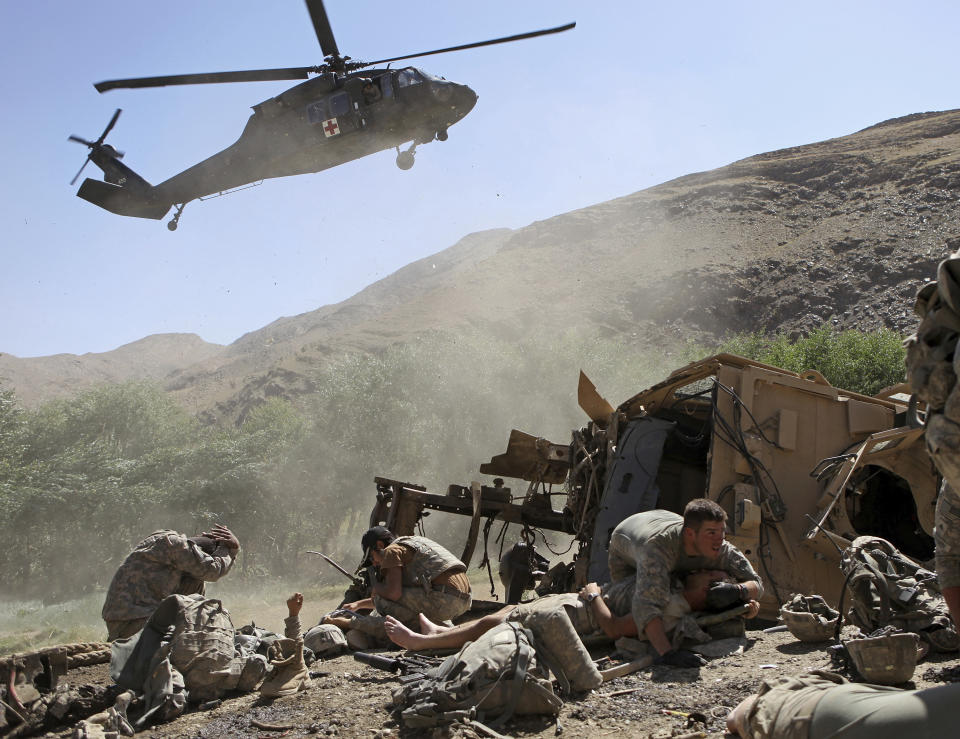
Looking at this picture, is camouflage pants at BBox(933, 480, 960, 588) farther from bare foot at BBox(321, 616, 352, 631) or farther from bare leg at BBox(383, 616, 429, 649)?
bare foot at BBox(321, 616, 352, 631)

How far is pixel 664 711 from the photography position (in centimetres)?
436

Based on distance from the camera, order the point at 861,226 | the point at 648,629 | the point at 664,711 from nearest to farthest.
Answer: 1. the point at 664,711
2. the point at 648,629
3. the point at 861,226

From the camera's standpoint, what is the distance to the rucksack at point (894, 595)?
15.4 ft

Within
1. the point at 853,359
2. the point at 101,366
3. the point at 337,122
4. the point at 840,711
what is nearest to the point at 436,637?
the point at 840,711

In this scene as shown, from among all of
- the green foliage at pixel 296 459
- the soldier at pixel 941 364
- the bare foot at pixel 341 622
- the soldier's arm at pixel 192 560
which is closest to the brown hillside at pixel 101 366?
the green foliage at pixel 296 459

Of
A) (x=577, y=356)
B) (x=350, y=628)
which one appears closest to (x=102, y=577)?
(x=577, y=356)

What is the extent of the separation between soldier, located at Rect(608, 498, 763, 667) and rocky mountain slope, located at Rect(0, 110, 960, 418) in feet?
130

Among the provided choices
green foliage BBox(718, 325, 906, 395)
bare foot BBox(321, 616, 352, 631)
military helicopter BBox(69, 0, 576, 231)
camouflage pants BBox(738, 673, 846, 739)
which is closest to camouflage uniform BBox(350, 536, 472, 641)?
bare foot BBox(321, 616, 352, 631)

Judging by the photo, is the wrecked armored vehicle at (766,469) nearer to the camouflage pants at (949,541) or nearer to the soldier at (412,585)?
the soldier at (412,585)

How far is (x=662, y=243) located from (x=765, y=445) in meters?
63.0

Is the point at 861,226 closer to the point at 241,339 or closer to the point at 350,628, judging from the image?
the point at 350,628

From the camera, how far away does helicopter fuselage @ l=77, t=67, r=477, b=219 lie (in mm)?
14414

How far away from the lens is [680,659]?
16.7 ft

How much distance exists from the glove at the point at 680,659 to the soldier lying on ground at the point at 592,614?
0.27 m
